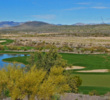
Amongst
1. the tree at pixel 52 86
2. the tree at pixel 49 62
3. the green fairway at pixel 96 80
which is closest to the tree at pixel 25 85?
the tree at pixel 52 86

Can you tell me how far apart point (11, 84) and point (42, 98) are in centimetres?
287

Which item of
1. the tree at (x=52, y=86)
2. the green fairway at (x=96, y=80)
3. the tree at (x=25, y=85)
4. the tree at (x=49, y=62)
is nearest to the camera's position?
the tree at (x=25, y=85)

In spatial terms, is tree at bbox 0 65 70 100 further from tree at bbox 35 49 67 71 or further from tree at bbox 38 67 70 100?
tree at bbox 35 49 67 71

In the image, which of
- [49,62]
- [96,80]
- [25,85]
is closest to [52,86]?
[25,85]

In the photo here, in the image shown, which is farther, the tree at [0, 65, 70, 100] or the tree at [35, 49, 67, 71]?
the tree at [35, 49, 67, 71]

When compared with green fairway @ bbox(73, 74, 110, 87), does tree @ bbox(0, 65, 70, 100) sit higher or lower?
higher

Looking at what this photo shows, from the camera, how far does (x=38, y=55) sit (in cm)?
2788

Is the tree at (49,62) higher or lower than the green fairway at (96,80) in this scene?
higher

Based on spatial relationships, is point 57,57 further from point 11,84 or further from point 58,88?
point 11,84

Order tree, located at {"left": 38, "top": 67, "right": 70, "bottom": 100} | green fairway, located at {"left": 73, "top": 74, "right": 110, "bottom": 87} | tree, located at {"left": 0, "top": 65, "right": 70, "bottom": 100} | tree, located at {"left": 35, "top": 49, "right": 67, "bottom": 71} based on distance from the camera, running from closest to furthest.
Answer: tree, located at {"left": 0, "top": 65, "right": 70, "bottom": 100}
tree, located at {"left": 38, "top": 67, "right": 70, "bottom": 100}
tree, located at {"left": 35, "top": 49, "right": 67, "bottom": 71}
green fairway, located at {"left": 73, "top": 74, "right": 110, "bottom": 87}

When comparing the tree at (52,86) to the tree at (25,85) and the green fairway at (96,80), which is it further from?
the green fairway at (96,80)

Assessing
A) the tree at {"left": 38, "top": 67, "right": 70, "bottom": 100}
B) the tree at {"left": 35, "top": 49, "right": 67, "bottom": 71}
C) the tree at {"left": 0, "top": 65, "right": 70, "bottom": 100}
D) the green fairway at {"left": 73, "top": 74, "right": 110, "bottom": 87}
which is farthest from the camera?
the green fairway at {"left": 73, "top": 74, "right": 110, "bottom": 87}

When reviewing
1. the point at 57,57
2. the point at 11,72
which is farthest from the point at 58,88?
the point at 57,57

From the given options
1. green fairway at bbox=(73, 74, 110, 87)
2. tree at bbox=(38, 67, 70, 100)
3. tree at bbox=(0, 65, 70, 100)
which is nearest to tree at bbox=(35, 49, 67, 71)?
tree at bbox=(38, 67, 70, 100)
